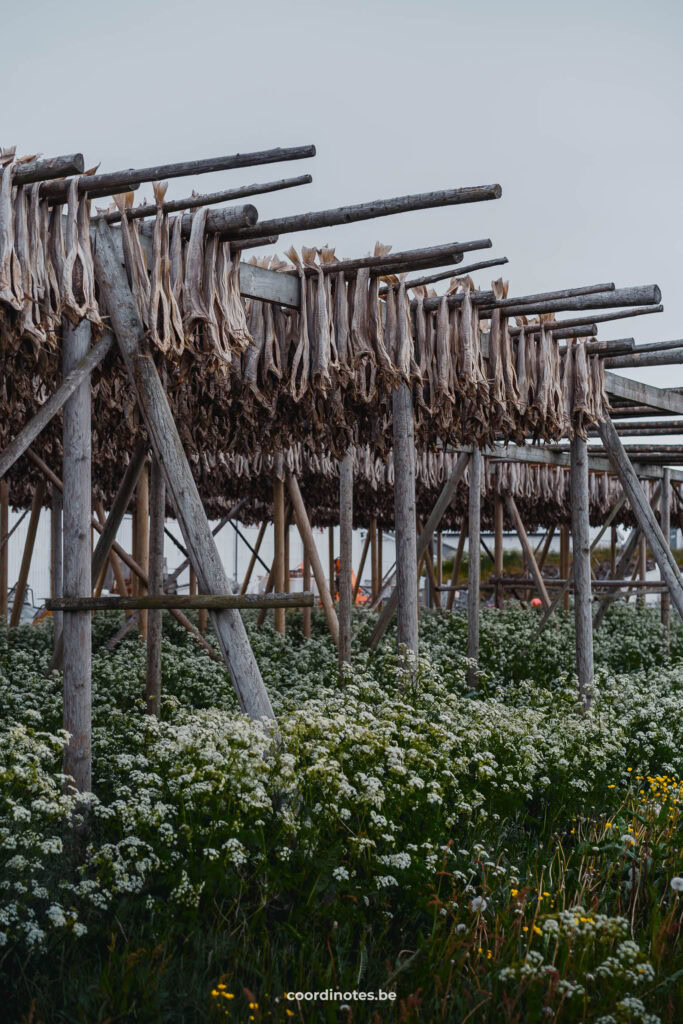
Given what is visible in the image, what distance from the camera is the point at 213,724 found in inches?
149

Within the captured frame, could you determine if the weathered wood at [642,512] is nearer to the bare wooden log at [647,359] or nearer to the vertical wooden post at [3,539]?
the bare wooden log at [647,359]

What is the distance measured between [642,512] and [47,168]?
5561mm

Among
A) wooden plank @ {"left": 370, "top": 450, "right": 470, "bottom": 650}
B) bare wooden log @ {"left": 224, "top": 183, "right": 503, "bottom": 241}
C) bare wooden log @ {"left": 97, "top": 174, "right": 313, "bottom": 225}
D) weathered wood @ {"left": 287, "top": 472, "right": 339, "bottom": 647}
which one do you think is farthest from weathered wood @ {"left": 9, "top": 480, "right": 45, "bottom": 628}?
bare wooden log @ {"left": 224, "top": 183, "right": 503, "bottom": 241}

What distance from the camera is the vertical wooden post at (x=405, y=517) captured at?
5711 millimetres

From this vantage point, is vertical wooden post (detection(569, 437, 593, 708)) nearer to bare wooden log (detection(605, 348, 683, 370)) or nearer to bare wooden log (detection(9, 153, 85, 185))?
bare wooden log (detection(605, 348, 683, 370))

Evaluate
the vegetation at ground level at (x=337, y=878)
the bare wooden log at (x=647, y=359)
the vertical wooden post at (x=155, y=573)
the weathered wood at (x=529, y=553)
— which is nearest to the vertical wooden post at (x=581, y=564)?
the bare wooden log at (x=647, y=359)

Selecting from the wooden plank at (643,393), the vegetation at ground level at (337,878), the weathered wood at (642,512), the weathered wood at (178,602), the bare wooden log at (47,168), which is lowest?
the vegetation at ground level at (337,878)

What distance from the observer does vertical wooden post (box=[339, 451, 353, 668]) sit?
304 inches

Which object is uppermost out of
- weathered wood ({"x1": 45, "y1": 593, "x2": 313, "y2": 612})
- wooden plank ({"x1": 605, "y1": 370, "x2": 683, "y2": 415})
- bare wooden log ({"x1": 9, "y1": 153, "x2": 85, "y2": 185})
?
bare wooden log ({"x1": 9, "y1": 153, "x2": 85, "y2": 185})

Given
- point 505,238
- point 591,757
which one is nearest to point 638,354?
point 505,238

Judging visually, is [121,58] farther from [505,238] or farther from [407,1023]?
[407,1023]

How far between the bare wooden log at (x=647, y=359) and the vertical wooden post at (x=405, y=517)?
186 centimetres

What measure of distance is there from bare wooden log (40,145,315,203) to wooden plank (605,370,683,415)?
13.4ft

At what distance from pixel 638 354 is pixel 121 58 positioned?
4.28 m
